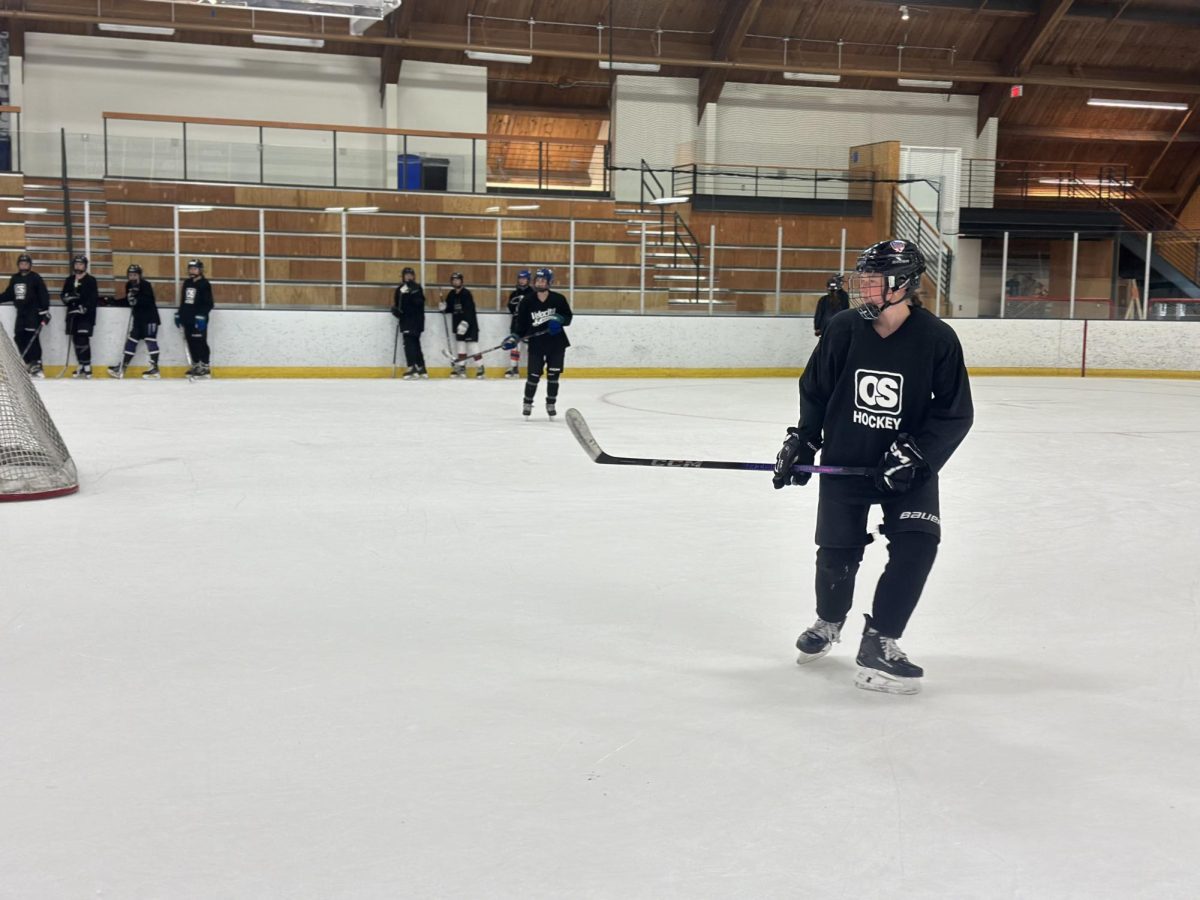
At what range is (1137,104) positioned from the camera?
23859mm

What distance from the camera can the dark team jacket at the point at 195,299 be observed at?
46.5 feet

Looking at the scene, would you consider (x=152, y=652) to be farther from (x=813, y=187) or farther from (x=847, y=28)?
(x=847, y=28)

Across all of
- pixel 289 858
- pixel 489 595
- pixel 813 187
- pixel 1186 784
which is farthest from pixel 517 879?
pixel 813 187

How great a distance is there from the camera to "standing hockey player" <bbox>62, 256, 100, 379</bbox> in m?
14.0

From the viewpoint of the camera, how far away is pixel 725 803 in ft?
7.41

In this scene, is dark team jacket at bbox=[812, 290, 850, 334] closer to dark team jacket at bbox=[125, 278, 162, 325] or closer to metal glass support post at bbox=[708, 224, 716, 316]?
metal glass support post at bbox=[708, 224, 716, 316]

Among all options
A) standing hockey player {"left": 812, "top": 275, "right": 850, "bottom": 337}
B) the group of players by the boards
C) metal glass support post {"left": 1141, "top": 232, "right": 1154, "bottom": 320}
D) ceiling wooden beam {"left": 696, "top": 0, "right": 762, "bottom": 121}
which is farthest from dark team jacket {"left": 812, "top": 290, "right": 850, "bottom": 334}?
ceiling wooden beam {"left": 696, "top": 0, "right": 762, "bottom": 121}

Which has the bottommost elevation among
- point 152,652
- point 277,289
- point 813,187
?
point 152,652

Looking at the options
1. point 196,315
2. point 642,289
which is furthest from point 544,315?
point 642,289

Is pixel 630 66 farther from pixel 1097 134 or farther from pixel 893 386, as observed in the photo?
pixel 893 386

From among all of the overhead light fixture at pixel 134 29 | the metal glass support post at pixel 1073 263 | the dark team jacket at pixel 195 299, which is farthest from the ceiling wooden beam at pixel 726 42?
the dark team jacket at pixel 195 299

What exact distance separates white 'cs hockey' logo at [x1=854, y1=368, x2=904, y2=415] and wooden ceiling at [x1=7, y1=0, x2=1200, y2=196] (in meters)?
18.0

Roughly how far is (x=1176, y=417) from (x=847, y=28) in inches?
530

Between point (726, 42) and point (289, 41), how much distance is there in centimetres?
732
